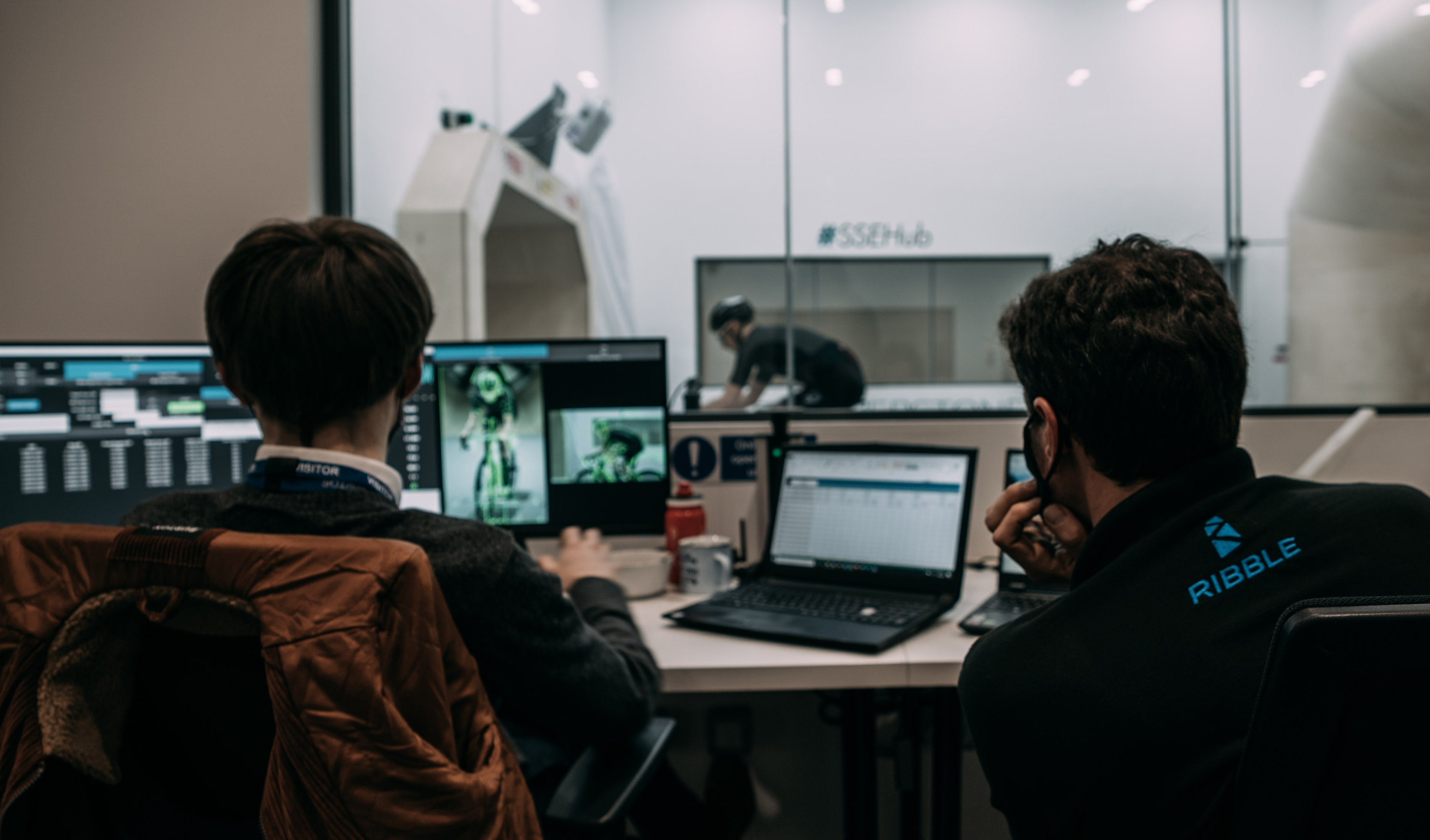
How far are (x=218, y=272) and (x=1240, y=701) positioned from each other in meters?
0.90

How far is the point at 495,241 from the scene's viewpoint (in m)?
3.82

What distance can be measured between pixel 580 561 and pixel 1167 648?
2.78 feet

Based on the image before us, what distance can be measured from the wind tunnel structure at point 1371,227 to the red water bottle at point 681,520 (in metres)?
2.00

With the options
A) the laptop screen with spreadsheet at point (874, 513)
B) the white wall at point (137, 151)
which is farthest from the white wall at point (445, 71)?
the laptop screen with spreadsheet at point (874, 513)

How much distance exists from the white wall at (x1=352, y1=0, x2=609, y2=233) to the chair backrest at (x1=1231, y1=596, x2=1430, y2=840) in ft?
6.55

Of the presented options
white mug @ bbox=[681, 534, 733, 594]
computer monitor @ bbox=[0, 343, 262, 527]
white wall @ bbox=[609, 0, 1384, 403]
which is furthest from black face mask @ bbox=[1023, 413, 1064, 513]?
white wall @ bbox=[609, 0, 1384, 403]

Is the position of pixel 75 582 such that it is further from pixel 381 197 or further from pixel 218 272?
pixel 381 197

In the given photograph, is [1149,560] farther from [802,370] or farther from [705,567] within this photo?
[802,370]

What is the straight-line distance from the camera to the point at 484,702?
0.68 m

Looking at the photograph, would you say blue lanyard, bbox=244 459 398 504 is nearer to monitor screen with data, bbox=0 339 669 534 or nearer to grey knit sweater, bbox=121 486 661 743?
grey knit sweater, bbox=121 486 661 743

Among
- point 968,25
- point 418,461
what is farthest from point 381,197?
point 968,25

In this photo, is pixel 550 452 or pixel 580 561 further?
pixel 550 452

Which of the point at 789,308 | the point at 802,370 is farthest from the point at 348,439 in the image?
the point at 802,370

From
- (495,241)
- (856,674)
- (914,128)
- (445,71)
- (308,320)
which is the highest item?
(914,128)
